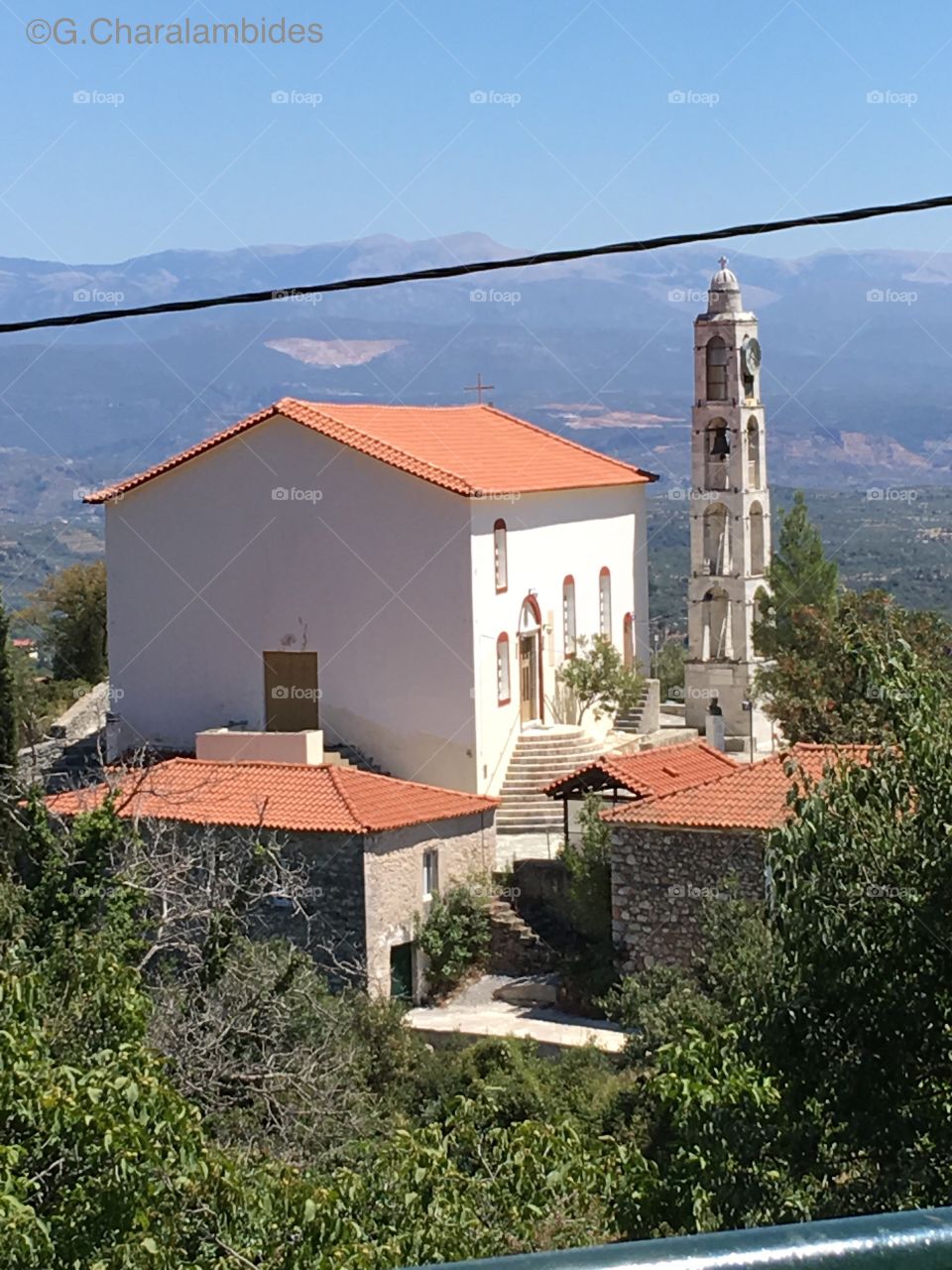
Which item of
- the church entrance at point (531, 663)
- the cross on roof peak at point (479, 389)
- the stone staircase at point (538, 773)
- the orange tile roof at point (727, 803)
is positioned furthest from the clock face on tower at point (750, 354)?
the orange tile roof at point (727, 803)

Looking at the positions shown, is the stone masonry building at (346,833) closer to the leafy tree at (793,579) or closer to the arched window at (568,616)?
the arched window at (568,616)

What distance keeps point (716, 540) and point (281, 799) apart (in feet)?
43.6

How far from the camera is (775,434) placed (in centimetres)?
14662

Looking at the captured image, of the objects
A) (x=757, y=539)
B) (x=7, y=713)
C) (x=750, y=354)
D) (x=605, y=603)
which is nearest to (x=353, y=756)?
(x=7, y=713)

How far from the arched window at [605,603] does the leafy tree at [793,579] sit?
3.26 metres

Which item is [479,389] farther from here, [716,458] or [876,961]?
[876,961]

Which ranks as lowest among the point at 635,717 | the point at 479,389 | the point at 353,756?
the point at 353,756

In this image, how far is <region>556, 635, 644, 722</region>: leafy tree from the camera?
35938mm

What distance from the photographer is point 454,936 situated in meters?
27.9

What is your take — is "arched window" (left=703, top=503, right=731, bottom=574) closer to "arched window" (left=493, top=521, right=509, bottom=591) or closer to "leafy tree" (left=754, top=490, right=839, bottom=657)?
"leafy tree" (left=754, top=490, right=839, bottom=657)

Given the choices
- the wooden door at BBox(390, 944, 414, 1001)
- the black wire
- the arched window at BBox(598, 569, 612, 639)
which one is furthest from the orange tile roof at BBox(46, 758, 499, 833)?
the black wire

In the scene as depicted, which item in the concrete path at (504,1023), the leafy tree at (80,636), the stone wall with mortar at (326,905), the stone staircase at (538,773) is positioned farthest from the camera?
the leafy tree at (80,636)

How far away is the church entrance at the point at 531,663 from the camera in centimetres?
3491

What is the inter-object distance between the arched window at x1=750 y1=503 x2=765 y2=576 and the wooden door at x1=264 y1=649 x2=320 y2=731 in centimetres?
987
